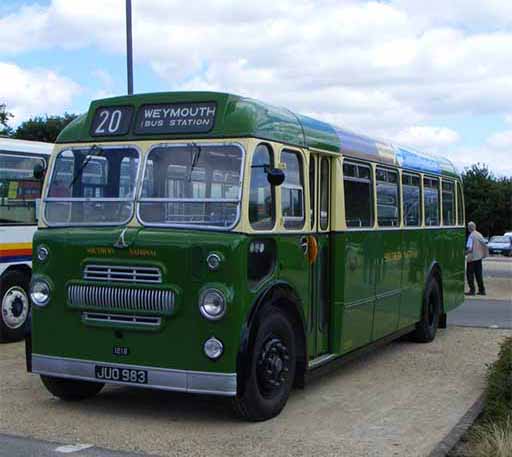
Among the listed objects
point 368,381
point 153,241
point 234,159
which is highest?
point 234,159

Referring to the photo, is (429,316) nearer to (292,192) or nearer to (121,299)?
(292,192)

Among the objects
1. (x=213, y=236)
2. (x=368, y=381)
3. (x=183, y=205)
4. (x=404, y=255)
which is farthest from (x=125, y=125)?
(x=404, y=255)

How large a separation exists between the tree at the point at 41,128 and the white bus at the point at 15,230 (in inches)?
1465

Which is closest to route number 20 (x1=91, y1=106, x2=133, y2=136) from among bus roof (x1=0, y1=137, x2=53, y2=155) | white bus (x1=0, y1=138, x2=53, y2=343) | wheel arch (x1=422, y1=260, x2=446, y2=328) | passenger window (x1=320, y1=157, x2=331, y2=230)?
passenger window (x1=320, y1=157, x2=331, y2=230)

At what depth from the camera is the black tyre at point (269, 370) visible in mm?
6969

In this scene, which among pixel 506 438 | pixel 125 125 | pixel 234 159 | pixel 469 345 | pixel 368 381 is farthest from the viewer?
pixel 469 345

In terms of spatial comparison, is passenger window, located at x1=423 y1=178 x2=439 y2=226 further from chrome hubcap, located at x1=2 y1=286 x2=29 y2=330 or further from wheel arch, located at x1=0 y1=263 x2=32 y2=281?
chrome hubcap, located at x1=2 y1=286 x2=29 y2=330

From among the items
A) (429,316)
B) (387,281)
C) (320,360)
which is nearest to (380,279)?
(387,281)

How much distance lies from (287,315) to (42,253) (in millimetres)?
2276

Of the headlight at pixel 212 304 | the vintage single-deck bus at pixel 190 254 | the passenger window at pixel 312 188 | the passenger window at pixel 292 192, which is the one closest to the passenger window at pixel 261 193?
the vintage single-deck bus at pixel 190 254

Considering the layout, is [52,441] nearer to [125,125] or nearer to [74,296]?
[74,296]

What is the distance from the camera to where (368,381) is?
928 cm

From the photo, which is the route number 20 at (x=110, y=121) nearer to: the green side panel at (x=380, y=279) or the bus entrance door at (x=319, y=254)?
the bus entrance door at (x=319, y=254)

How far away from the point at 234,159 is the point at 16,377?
3866 millimetres
